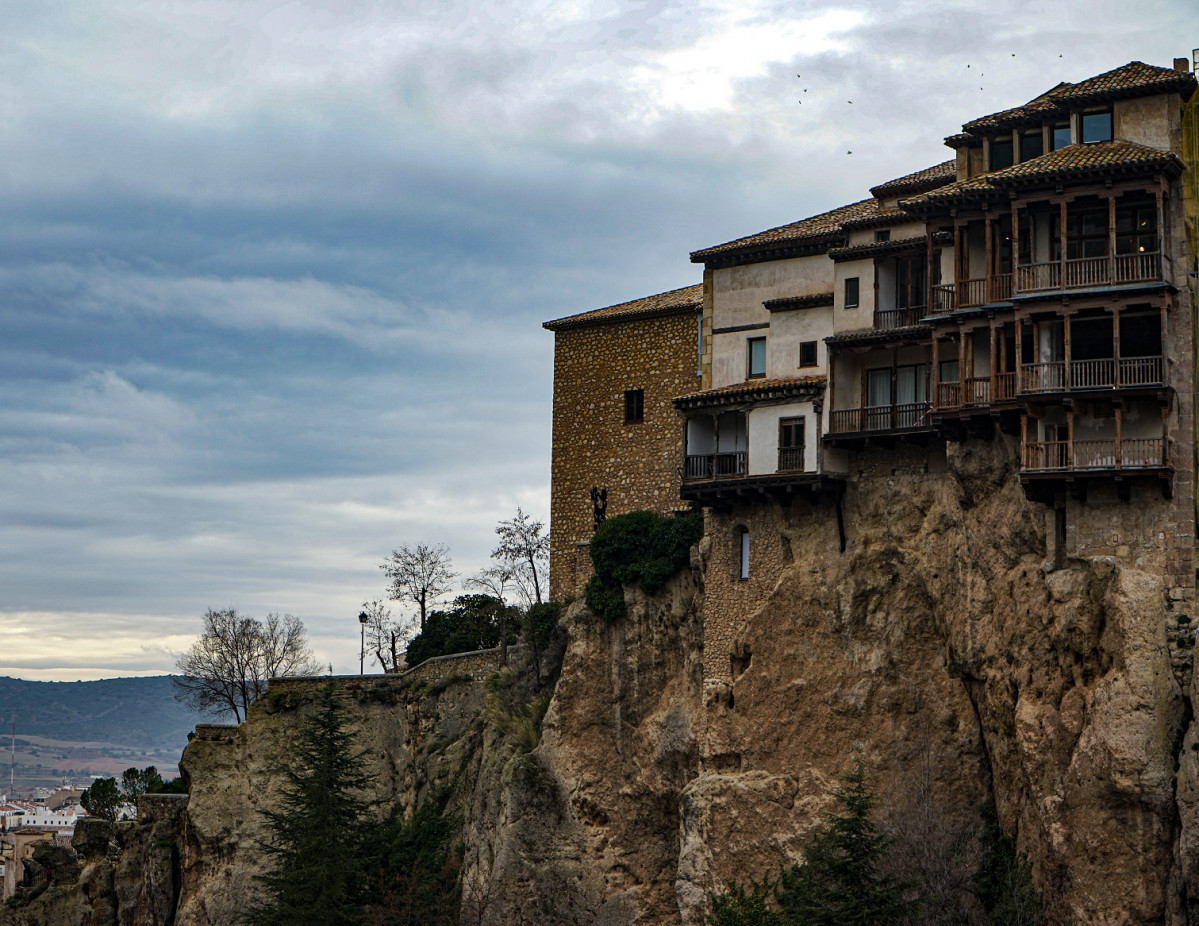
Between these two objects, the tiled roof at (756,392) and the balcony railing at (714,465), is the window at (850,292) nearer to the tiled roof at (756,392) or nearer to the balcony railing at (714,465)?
the tiled roof at (756,392)

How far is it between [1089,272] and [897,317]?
7.78 metres

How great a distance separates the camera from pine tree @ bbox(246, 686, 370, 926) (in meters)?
57.2

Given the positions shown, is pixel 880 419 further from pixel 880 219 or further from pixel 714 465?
pixel 880 219

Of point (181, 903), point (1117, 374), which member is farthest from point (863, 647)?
point (181, 903)

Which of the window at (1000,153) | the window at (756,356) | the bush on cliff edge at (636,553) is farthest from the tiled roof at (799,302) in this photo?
the bush on cliff edge at (636,553)

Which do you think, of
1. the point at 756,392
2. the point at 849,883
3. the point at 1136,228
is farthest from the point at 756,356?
the point at 849,883

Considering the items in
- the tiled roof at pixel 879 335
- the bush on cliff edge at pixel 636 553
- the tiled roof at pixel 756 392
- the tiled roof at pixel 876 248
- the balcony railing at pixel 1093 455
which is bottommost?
the bush on cliff edge at pixel 636 553

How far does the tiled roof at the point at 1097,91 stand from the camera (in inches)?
1700

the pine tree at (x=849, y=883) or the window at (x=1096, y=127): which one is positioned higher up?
the window at (x=1096, y=127)

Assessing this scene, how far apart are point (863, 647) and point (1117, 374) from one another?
11.3 metres

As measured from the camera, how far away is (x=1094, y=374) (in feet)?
137

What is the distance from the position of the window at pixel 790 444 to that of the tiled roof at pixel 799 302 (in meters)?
3.80

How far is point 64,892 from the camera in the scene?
258 feet

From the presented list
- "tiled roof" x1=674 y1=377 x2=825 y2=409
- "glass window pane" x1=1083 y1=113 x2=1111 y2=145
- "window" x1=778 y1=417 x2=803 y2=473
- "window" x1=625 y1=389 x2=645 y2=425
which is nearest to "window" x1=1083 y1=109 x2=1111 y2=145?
"glass window pane" x1=1083 y1=113 x2=1111 y2=145
